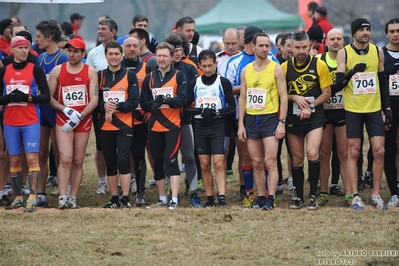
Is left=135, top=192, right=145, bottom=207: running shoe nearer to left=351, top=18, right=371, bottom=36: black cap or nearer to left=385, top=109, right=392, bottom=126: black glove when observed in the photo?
left=385, top=109, right=392, bottom=126: black glove

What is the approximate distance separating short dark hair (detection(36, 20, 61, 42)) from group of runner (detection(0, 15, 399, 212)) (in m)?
0.02

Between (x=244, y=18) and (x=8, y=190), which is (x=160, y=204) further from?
(x=244, y=18)

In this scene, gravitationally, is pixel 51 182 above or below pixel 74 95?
below

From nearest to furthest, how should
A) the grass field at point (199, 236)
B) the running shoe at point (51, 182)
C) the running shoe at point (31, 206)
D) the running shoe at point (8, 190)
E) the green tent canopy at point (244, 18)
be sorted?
1. the grass field at point (199, 236)
2. the running shoe at point (31, 206)
3. the running shoe at point (8, 190)
4. the running shoe at point (51, 182)
5. the green tent canopy at point (244, 18)

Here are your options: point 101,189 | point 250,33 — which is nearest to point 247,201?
point 250,33

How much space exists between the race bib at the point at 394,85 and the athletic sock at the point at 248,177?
2178 millimetres

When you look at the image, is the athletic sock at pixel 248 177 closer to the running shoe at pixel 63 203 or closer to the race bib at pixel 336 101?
the race bib at pixel 336 101

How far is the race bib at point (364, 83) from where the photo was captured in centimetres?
1026

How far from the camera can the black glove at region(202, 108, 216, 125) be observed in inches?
407

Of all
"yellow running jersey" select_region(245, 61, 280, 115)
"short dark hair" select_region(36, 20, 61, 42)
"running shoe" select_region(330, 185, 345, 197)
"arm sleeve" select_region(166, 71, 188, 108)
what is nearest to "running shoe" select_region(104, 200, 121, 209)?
"arm sleeve" select_region(166, 71, 188, 108)

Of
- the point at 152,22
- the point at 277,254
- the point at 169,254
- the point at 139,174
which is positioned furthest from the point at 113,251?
the point at 152,22

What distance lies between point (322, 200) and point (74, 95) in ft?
12.0

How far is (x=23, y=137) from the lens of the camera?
1062cm

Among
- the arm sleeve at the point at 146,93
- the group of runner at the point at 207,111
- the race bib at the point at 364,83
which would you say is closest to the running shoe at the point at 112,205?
the group of runner at the point at 207,111
